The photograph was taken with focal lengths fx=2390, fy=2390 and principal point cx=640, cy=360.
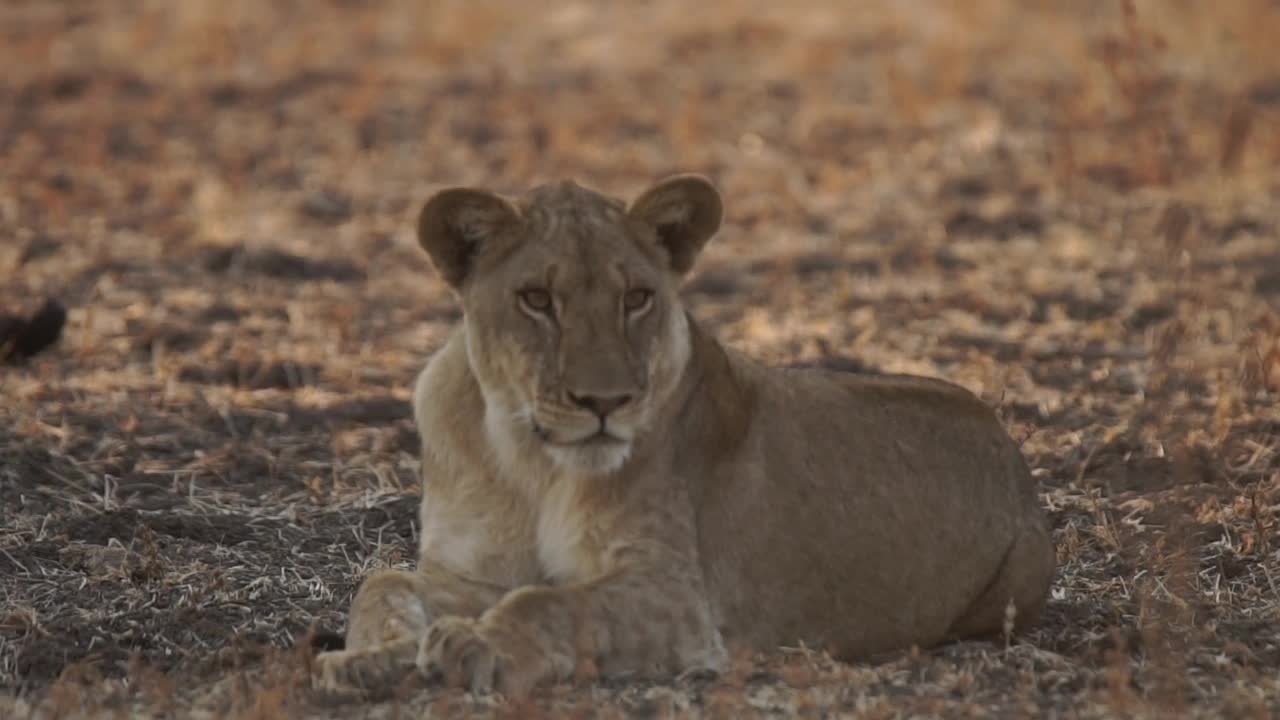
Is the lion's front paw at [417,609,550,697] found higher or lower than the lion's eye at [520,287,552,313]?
lower

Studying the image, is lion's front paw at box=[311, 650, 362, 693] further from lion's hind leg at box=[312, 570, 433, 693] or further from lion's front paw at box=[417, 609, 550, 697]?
lion's front paw at box=[417, 609, 550, 697]

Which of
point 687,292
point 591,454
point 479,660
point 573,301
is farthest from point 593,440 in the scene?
point 687,292

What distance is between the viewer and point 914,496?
6250 millimetres

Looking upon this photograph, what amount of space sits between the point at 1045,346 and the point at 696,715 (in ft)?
17.2

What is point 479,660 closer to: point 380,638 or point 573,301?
point 380,638

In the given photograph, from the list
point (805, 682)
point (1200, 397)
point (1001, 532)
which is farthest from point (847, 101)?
point (805, 682)

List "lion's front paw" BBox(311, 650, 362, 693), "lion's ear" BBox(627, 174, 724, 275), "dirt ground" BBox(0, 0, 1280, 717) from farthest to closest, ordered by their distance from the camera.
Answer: "dirt ground" BBox(0, 0, 1280, 717)
"lion's ear" BBox(627, 174, 724, 275)
"lion's front paw" BBox(311, 650, 362, 693)

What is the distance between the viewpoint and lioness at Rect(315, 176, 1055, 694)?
542 centimetres

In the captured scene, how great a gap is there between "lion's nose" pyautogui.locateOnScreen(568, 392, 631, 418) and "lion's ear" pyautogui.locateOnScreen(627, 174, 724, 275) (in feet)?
2.11

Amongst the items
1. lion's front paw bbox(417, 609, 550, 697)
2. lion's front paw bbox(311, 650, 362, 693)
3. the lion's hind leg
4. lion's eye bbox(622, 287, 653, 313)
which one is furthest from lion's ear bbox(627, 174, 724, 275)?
lion's front paw bbox(311, 650, 362, 693)

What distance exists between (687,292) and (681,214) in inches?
222

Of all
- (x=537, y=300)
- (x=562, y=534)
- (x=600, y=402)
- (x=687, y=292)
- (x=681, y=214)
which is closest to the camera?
(x=600, y=402)

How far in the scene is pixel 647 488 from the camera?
5793mm

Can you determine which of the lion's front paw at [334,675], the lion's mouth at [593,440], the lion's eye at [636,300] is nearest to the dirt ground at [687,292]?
the lion's front paw at [334,675]
